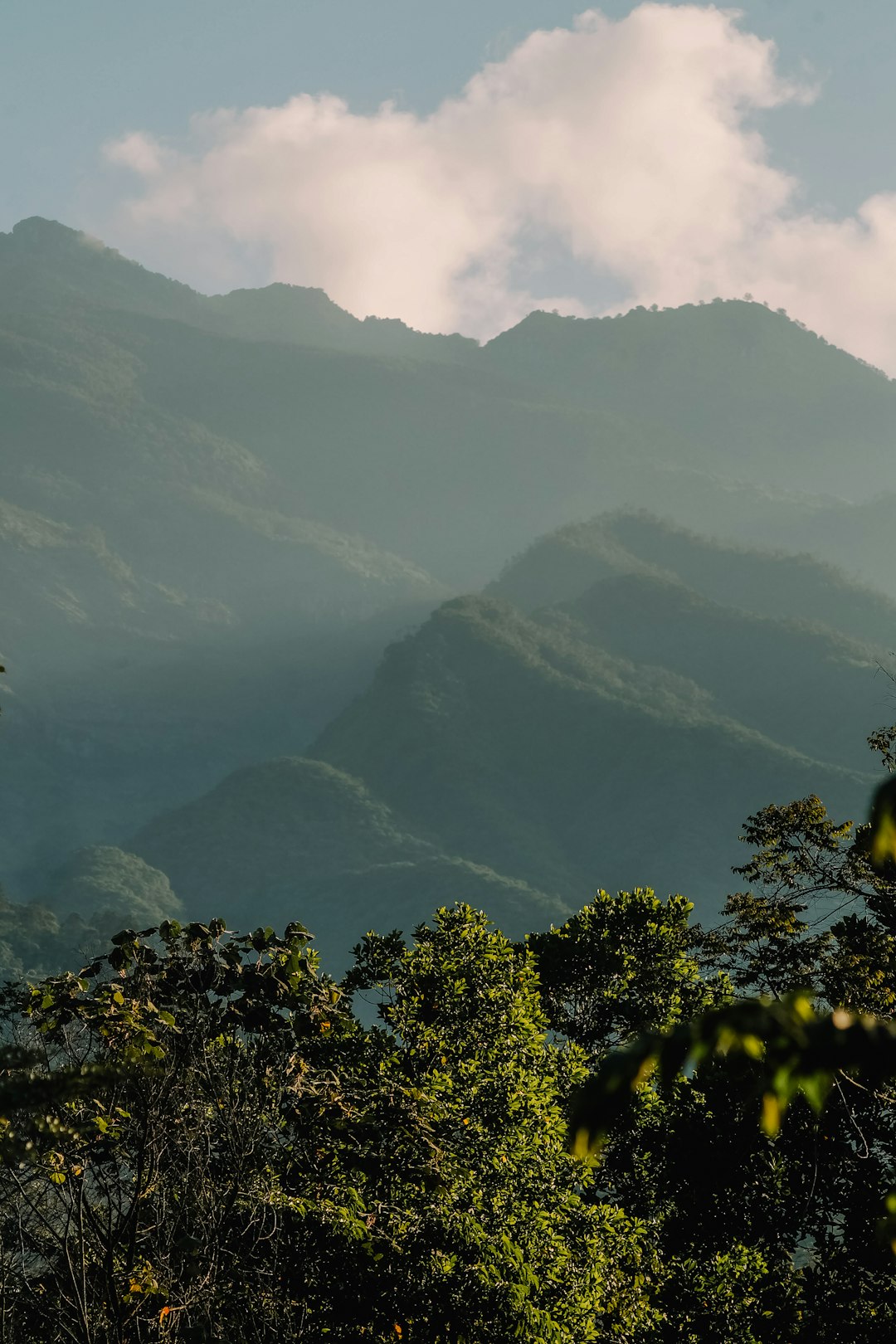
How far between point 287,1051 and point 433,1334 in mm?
4161

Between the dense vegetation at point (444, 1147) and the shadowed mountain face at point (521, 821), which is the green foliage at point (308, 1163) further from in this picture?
the shadowed mountain face at point (521, 821)

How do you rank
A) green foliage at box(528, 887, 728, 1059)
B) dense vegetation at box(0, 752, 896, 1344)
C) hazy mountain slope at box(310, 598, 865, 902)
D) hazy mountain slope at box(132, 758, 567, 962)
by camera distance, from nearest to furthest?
dense vegetation at box(0, 752, 896, 1344) < green foliage at box(528, 887, 728, 1059) < hazy mountain slope at box(132, 758, 567, 962) < hazy mountain slope at box(310, 598, 865, 902)

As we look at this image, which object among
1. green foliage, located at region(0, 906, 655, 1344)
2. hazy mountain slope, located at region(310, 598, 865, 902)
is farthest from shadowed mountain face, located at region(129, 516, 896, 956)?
green foliage, located at region(0, 906, 655, 1344)

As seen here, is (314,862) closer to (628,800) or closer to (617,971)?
(628,800)

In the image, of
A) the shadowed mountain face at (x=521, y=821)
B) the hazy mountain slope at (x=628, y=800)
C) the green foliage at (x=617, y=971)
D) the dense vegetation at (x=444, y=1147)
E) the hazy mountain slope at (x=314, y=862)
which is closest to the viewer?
the dense vegetation at (x=444, y=1147)

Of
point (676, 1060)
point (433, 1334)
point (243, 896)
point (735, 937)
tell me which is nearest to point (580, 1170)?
point (433, 1334)

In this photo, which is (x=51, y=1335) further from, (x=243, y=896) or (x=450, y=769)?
(x=450, y=769)

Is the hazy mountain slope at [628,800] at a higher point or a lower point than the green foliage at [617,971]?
higher

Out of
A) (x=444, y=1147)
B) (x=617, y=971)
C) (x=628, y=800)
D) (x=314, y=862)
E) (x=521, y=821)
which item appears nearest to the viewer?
(x=444, y=1147)

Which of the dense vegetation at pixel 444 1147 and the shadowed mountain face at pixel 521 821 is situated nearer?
the dense vegetation at pixel 444 1147

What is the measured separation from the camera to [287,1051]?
34.8 feet

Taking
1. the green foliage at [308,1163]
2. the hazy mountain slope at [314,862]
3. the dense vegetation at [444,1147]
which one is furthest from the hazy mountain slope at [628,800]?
the green foliage at [308,1163]

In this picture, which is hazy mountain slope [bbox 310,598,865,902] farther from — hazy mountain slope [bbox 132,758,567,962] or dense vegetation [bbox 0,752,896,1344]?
dense vegetation [bbox 0,752,896,1344]

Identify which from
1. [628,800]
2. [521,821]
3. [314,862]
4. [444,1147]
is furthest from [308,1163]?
[521,821]
